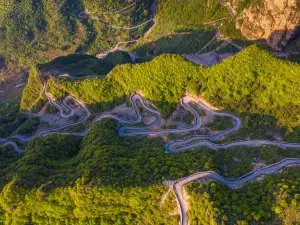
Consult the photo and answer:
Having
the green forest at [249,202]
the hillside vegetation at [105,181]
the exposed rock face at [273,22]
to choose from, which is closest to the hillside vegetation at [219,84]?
the hillside vegetation at [105,181]

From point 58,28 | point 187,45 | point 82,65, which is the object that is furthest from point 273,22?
point 58,28

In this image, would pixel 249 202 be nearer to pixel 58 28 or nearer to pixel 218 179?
pixel 218 179

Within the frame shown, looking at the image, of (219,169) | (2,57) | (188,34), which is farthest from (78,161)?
(2,57)

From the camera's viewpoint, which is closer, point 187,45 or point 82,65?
point 82,65

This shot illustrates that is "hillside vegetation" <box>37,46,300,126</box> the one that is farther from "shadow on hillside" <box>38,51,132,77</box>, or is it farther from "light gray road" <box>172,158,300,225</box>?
"shadow on hillside" <box>38,51,132,77</box>

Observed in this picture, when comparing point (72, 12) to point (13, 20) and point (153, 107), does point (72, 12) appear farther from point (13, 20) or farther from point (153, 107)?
point (153, 107)
